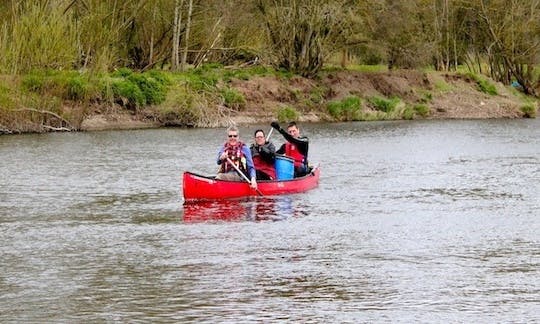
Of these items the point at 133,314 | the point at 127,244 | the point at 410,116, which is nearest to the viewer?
the point at 133,314

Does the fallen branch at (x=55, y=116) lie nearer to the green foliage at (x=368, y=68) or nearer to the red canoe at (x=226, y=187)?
the green foliage at (x=368, y=68)

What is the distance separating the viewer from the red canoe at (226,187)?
73.8 feet

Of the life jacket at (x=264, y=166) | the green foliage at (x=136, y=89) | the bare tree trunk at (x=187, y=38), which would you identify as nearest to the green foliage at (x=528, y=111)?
the bare tree trunk at (x=187, y=38)

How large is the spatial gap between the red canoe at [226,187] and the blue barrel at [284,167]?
1.07 ft

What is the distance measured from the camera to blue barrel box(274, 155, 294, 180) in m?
24.7

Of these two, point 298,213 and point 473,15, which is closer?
point 298,213

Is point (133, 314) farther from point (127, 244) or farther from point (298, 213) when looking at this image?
point (298, 213)

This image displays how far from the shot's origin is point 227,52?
5862 centimetres

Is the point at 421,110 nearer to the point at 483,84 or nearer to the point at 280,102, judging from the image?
the point at 483,84

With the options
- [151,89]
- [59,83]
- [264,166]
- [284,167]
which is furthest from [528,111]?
[264,166]

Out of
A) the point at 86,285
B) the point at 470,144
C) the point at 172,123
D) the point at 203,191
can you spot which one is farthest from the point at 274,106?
the point at 86,285

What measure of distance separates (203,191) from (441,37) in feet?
143

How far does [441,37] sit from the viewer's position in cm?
6425

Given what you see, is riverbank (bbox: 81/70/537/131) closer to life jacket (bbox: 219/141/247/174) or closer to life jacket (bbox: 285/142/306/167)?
life jacket (bbox: 285/142/306/167)
